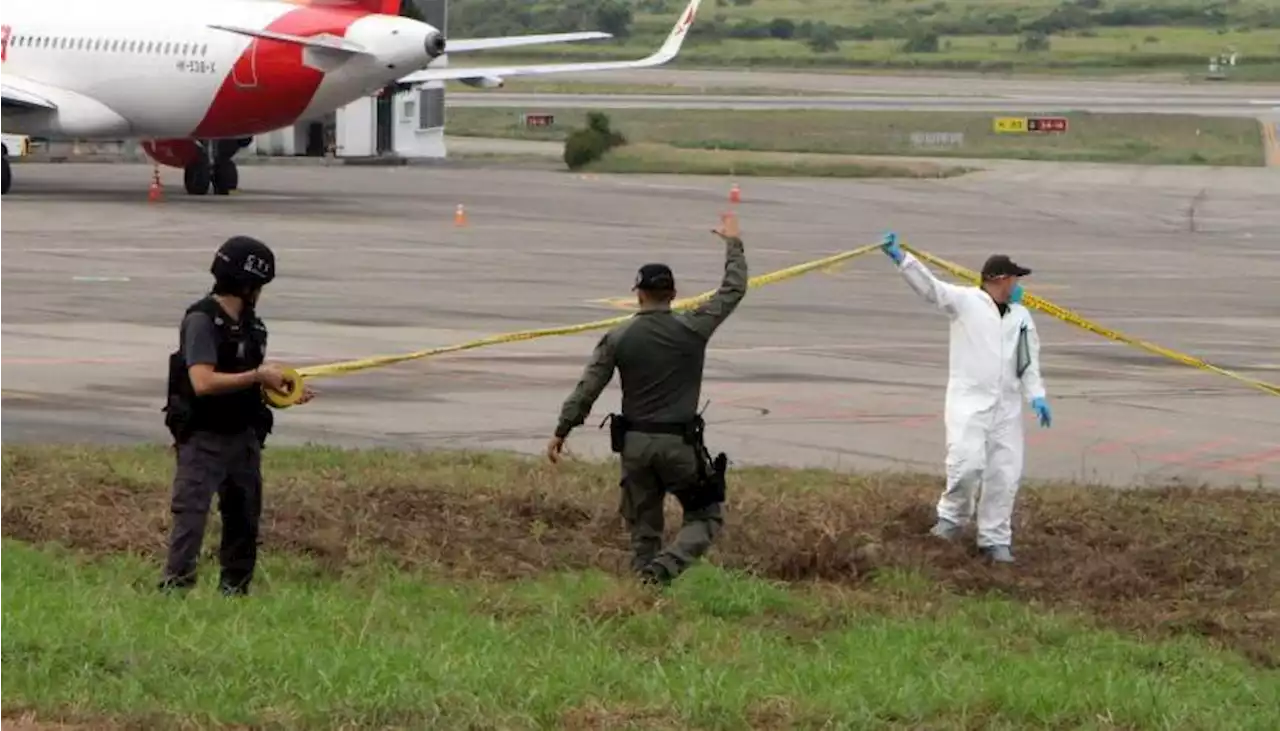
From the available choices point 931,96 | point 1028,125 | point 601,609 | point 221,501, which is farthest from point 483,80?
point 931,96

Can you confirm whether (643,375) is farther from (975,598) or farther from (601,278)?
(601,278)

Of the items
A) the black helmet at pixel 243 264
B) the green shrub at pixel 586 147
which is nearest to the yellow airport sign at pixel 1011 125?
the green shrub at pixel 586 147

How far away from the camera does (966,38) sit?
165 m

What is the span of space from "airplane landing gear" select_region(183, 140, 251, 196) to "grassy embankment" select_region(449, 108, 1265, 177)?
14654 mm

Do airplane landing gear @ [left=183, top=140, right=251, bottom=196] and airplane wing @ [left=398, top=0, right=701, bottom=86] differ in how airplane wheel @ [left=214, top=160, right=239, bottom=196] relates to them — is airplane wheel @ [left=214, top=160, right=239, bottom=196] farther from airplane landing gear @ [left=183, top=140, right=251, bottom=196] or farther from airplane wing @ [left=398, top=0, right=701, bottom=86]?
airplane wing @ [left=398, top=0, right=701, bottom=86]

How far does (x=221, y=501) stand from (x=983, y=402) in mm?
4568

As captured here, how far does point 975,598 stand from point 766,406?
7198mm

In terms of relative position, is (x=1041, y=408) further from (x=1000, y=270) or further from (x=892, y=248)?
(x=892, y=248)

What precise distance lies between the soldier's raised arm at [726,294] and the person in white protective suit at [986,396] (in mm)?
1469

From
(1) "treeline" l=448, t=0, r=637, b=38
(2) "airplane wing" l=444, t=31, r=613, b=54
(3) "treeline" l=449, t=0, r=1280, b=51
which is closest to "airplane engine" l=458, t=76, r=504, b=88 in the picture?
(2) "airplane wing" l=444, t=31, r=613, b=54

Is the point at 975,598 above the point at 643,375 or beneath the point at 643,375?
beneath

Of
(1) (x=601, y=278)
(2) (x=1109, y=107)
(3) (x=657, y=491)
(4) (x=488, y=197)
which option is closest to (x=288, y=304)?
(1) (x=601, y=278)

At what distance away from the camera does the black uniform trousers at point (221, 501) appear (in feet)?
32.9

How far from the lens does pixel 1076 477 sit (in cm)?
1612
